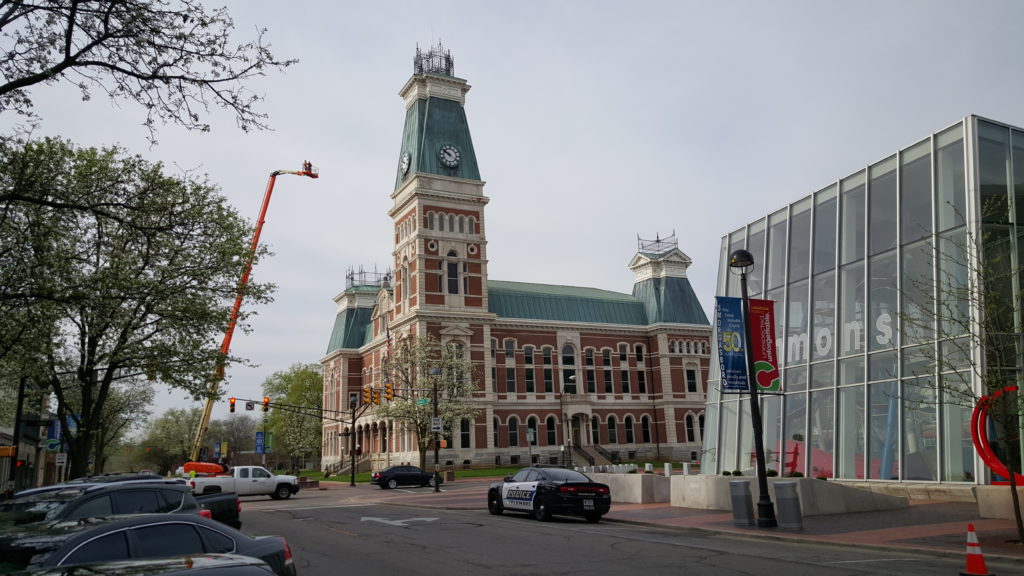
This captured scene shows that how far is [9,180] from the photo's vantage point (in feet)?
54.0

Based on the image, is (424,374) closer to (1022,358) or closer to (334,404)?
(334,404)

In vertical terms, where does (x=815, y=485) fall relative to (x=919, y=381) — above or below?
below

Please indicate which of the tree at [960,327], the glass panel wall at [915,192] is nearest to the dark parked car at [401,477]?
the tree at [960,327]

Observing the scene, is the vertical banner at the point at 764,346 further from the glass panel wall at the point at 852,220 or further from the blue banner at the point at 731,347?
the glass panel wall at the point at 852,220

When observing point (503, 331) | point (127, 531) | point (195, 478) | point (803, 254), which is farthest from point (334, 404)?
point (127, 531)

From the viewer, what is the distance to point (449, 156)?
63.3m

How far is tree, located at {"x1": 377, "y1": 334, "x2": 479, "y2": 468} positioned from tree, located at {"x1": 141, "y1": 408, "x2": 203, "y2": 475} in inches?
2403

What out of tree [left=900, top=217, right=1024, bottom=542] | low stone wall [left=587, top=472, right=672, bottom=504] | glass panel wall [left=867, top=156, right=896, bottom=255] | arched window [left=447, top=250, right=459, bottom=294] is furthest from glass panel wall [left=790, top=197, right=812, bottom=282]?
arched window [left=447, top=250, right=459, bottom=294]

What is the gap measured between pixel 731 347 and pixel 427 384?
1417 inches

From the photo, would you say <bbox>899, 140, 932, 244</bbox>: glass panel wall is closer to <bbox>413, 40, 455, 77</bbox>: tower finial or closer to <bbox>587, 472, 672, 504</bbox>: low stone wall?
<bbox>587, 472, 672, 504</bbox>: low stone wall

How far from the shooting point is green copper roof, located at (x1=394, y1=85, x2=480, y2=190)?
6262 cm

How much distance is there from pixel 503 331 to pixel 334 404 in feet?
80.7

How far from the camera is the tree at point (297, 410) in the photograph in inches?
3388

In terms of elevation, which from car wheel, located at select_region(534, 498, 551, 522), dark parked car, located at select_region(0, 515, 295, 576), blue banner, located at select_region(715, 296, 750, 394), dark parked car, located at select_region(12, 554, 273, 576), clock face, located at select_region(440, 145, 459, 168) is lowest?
car wheel, located at select_region(534, 498, 551, 522)
